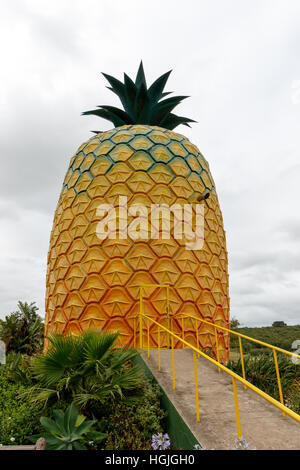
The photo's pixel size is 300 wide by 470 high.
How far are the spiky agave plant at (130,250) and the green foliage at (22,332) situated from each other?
6118 mm

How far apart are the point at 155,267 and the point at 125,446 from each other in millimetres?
4648

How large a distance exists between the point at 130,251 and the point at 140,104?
19.0 feet

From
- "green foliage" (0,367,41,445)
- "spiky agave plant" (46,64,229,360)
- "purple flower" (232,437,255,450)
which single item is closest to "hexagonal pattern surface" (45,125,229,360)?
"spiky agave plant" (46,64,229,360)

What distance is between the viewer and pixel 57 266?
30.5 ft

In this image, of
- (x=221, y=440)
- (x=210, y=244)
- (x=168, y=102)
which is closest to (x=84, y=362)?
(x=221, y=440)

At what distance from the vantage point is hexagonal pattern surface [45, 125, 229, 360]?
27.1ft

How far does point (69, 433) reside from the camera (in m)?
4.02

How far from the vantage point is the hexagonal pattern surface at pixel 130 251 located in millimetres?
8273

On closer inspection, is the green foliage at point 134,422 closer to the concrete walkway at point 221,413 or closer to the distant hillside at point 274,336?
the concrete walkway at point 221,413

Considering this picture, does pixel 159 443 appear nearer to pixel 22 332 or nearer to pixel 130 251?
pixel 130 251

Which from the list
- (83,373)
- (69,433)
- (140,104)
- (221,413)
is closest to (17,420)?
(83,373)

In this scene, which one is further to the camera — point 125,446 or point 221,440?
point 125,446
